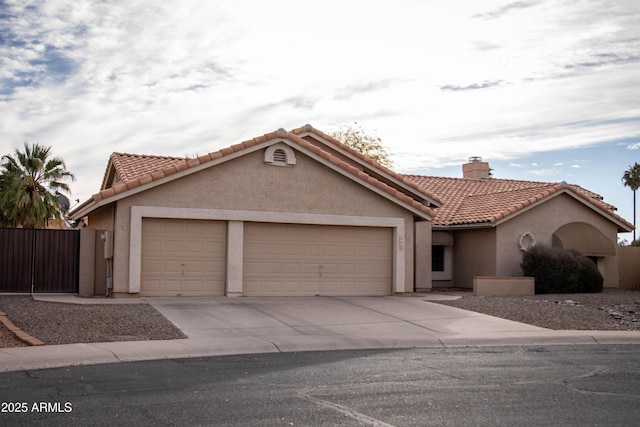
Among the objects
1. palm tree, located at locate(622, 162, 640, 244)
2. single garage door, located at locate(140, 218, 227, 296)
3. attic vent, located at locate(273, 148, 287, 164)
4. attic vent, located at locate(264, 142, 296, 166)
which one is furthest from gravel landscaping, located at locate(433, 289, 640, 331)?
palm tree, located at locate(622, 162, 640, 244)

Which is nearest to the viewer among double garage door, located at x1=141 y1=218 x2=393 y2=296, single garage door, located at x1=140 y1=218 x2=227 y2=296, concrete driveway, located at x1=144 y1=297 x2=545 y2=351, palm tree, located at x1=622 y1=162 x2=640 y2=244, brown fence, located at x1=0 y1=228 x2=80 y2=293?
concrete driveway, located at x1=144 y1=297 x2=545 y2=351

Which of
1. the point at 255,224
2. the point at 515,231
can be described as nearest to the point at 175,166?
the point at 255,224

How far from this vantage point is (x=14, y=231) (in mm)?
22234

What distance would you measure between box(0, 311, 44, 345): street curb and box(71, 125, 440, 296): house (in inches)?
178

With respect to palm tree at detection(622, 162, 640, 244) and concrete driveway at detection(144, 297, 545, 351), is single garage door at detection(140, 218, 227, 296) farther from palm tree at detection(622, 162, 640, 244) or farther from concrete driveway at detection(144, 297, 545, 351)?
palm tree at detection(622, 162, 640, 244)

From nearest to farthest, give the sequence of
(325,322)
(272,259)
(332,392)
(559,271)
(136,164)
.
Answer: (332,392), (325,322), (272,259), (136,164), (559,271)

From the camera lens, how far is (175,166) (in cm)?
2014

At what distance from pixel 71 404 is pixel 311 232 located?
1403 centimetres

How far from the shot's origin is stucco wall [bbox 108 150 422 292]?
19906mm

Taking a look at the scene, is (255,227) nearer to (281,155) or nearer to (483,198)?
(281,155)

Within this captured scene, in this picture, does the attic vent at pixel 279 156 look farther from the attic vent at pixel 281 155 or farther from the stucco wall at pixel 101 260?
the stucco wall at pixel 101 260

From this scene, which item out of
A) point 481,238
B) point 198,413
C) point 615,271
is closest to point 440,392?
point 198,413

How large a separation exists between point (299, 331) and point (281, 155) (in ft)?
24.5

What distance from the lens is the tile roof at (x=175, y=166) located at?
64.3 ft
